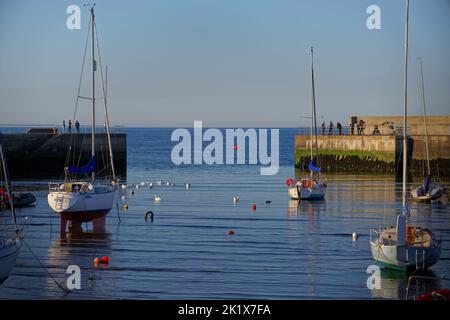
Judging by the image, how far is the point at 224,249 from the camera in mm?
28891

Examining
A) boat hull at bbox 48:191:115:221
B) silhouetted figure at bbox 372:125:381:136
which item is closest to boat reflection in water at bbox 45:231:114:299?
boat hull at bbox 48:191:115:221

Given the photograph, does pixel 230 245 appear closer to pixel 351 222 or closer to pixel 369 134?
pixel 351 222

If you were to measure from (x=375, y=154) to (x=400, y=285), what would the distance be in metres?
44.7

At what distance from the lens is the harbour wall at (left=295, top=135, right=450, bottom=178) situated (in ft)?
198

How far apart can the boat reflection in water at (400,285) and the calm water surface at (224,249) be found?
0.05 meters

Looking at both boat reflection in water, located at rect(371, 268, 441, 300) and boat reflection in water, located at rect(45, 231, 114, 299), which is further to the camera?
boat reflection in water, located at rect(45, 231, 114, 299)

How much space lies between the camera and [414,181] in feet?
196

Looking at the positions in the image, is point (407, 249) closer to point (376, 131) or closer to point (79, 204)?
point (79, 204)

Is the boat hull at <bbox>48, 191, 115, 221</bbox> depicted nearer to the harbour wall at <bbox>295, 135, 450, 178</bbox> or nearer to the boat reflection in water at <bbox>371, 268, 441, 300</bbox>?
the boat reflection in water at <bbox>371, 268, 441, 300</bbox>

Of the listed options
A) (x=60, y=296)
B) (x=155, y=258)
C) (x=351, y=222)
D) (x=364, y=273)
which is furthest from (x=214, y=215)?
(x=60, y=296)

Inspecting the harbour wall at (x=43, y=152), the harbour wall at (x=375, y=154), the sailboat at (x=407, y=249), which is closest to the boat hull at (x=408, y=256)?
the sailboat at (x=407, y=249)

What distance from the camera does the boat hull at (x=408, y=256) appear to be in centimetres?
2336

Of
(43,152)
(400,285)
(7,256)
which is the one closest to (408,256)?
(400,285)

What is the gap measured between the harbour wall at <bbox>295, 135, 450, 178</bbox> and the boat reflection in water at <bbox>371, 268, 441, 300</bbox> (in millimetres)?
37460
